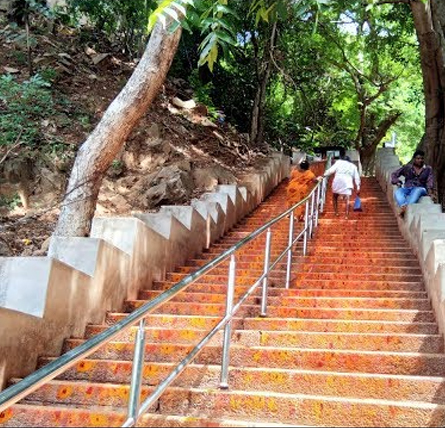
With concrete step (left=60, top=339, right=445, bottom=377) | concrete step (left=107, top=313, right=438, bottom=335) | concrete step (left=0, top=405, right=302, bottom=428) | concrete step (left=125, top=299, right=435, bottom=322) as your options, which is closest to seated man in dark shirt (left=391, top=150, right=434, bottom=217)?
concrete step (left=125, top=299, right=435, bottom=322)

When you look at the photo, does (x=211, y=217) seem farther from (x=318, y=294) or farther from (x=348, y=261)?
(x=318, y=294)

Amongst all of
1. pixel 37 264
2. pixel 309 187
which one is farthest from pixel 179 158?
pixel 37 264

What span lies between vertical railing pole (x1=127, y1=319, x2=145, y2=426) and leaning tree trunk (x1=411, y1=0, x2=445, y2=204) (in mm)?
10795

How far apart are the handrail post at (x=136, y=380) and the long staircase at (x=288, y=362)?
48 mm

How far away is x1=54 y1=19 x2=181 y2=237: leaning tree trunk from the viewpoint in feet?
21.4

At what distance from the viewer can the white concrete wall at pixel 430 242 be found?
4.72 metres

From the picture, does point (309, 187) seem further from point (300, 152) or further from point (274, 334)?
point (300, 152)

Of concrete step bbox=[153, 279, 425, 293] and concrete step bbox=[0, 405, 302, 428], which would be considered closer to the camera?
concrete step bbox=[0, 405, 302, 428]

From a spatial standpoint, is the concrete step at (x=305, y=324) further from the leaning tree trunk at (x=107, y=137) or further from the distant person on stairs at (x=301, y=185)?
the distant person on stairs at (x=301, y=185)

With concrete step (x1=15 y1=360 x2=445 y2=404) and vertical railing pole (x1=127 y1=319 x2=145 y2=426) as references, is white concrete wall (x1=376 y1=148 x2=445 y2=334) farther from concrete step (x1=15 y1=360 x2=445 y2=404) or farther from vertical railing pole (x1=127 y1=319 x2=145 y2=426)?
vertical railing pole (x1=127 y1=319 x2=145 y2=426)

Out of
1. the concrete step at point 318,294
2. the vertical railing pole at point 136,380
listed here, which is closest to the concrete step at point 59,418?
the vertical railing pole at point 136,380

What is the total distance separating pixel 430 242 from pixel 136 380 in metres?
4.62

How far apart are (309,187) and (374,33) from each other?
26.7 ft

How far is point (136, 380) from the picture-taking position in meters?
2.26
